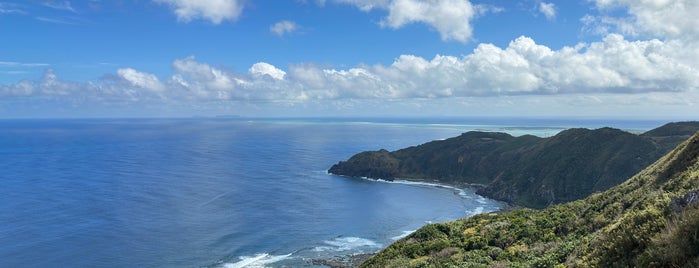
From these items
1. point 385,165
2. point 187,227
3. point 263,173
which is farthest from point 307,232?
point 385,165

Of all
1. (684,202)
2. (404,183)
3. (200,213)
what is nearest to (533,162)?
(404,183)

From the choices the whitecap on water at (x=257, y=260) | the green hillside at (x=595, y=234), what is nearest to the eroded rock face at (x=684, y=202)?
the green hillside at (x=595, y=234)

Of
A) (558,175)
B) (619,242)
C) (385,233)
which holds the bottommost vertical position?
(385,233)

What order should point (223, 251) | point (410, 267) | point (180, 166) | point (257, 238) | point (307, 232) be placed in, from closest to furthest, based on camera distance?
point (410, 267) < point (223, 251) < point (257, 238) < point (307, 232) < point (180, 166)

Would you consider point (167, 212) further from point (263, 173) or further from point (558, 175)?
point (558, 175)

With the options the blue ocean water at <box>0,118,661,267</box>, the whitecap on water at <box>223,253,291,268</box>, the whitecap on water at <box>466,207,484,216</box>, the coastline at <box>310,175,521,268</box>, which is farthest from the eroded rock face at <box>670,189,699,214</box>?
the whitecap on water at <box>466,207,484,216</box>

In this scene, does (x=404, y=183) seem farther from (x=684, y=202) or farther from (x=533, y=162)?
(x=684, y=202)
